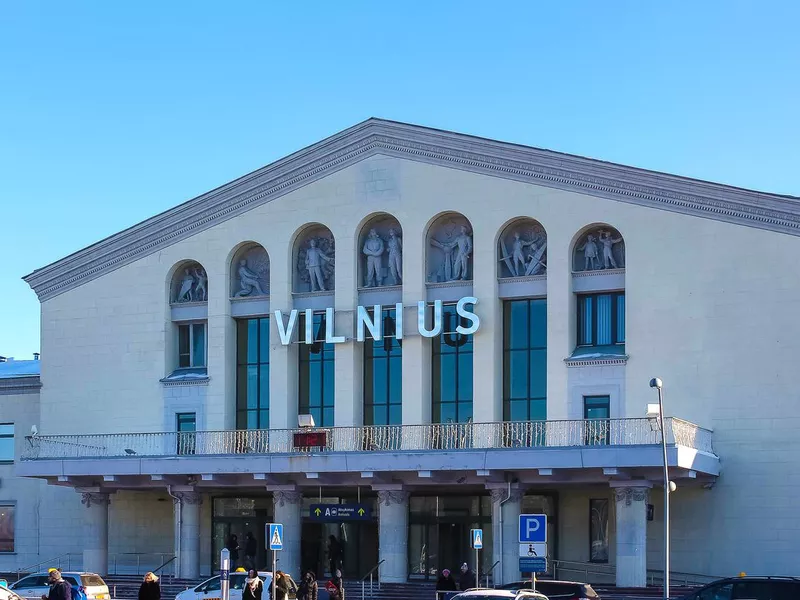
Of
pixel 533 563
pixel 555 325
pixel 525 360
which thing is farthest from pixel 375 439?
pixel 533 563

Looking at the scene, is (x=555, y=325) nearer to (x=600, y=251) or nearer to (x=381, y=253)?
(x=600, y=251)

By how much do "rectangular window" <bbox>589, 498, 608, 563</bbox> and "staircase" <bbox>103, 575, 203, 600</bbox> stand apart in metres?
13.0

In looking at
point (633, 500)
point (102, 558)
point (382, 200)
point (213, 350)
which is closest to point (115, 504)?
point (102, 558)

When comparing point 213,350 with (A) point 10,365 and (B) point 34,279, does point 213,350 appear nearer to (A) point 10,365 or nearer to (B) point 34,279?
(B) point 34,279

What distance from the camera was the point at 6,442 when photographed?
5441 centimetres

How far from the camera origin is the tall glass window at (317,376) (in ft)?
160

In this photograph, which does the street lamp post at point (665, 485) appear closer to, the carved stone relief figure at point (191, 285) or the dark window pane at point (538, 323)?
the dark window pane at point (538, 323)

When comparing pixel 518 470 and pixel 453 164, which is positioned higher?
pixel 453 164

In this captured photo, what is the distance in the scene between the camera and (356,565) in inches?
1900

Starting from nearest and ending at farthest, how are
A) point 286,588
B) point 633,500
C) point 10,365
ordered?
point 286,588
point 633,500
point 10,365

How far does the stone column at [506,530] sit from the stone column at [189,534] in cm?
1047

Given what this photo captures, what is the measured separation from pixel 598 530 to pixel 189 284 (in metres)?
17.4

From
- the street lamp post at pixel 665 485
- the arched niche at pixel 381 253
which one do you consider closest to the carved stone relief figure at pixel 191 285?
the arched niche at pixel 381 253

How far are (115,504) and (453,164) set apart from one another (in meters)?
17.9
